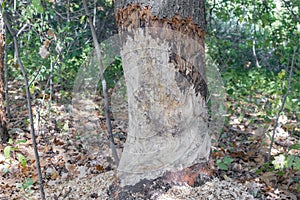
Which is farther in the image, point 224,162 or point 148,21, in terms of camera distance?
point 224,162

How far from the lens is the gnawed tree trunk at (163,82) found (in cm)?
183

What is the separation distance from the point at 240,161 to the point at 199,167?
1382 millimetres

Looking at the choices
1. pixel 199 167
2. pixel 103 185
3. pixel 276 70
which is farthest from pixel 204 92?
pixel 276 70

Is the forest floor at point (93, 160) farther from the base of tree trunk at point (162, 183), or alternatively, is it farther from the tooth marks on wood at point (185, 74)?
the tooth marks on wood at point (185, 74)

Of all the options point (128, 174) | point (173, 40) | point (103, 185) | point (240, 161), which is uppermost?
point (173, 40)

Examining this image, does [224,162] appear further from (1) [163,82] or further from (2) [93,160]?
(1) [163,82]

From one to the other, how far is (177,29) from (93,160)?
1.71m

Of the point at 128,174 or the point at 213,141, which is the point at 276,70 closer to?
the point at 213,141

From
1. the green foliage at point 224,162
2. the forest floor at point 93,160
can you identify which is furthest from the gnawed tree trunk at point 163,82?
the green foliage at point 224,162

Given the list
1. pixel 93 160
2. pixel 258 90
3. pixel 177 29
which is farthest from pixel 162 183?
pixel 258 90

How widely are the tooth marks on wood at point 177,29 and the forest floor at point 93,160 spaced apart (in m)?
0.60

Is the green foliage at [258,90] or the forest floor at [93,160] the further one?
the green foliage at [258,90]

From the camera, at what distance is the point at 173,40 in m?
1.83

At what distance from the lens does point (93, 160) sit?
3.12 m
